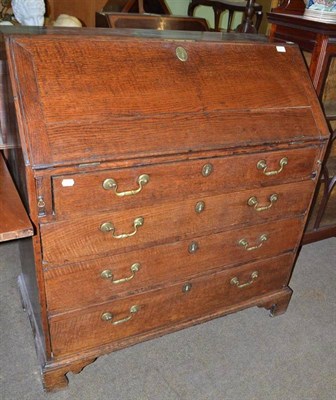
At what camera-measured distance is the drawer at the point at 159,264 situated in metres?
1.28

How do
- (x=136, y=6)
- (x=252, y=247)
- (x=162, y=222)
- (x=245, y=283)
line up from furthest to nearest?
(x=136, y=6)
(x=245, y=283)
(x=252, y=247)
(x=162, y=222)

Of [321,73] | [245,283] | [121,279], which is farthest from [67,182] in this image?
[321,73]

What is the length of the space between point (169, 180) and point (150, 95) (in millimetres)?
266

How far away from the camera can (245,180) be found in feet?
4.64

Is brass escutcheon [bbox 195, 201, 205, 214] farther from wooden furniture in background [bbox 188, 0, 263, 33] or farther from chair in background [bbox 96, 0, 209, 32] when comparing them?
chair in background [bbox 96, 0, 209, 32]

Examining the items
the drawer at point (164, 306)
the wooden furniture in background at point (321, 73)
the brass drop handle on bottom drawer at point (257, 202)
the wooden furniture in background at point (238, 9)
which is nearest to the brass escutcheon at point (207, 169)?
A: the brass drop handle on bottom drawer at point (257, 202)

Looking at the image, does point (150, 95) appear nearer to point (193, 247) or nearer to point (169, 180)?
point (169, 180)

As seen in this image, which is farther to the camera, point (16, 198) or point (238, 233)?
point (238, 233)

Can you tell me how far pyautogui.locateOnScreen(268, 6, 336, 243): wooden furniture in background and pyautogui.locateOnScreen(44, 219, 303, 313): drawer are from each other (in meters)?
0.59

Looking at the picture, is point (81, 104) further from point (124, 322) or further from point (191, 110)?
point (124, 322)

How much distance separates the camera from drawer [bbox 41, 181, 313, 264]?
1190mm

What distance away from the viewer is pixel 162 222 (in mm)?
1328

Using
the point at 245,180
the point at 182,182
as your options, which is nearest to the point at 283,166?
the point at 245,180

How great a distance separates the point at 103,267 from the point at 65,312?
0.20 m
